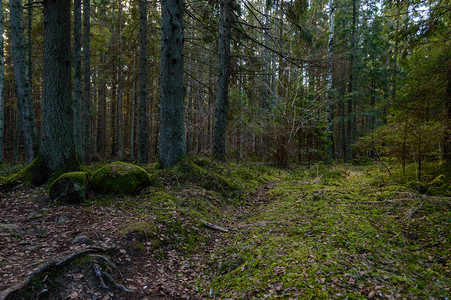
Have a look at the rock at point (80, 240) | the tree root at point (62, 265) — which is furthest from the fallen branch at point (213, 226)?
the rock at point (80, 240)

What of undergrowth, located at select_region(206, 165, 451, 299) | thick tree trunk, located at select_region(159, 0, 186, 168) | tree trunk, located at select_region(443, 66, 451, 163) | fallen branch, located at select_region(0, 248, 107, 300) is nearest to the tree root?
fallen branch, located at select_region(0, 248, 107, 300)

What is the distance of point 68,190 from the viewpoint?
5.01 meters

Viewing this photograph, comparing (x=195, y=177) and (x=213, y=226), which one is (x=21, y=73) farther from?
(x=213, y=226)

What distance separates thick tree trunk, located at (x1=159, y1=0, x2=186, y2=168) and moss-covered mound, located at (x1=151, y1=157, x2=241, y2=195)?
376 millimetres

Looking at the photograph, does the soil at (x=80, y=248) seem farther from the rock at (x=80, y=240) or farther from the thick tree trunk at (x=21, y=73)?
the thick tree trunk at (x=21, y=73)

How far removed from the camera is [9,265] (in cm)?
289

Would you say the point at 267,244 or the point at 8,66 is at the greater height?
the point at 8,66

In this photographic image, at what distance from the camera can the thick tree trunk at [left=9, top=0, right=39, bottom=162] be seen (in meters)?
9.48

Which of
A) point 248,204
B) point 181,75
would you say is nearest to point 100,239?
point 248,204

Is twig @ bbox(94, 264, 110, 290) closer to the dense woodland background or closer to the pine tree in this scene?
the pine tree

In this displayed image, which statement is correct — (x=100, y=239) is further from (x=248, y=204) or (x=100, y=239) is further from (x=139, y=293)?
(x=248, y=204)

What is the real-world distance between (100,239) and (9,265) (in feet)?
3.50

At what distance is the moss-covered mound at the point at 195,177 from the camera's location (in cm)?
677

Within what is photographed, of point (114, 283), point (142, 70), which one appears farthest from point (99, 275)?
point (142, 70)
